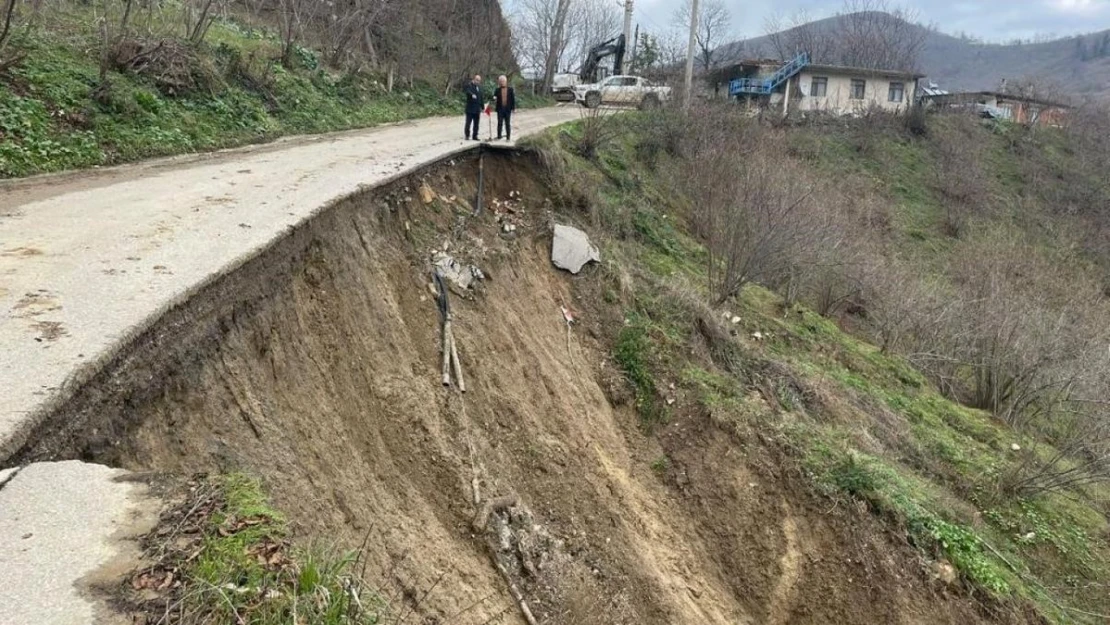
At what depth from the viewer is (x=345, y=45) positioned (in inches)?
779

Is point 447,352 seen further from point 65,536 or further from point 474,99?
point 474,99

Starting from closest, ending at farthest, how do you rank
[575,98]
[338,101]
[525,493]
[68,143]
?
[525,493]
[68,143]
[338,101]
[575,98]

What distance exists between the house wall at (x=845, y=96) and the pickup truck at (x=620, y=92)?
15448 millimetres

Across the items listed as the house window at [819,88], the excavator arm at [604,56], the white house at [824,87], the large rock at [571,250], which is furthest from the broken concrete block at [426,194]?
the house window at [819,88]

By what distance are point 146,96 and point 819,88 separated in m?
40.0

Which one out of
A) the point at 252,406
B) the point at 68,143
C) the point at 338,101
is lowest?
the point at 252,406

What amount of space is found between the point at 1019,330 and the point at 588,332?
A: 33.4ft

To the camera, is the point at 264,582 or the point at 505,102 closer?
the point at 264,582

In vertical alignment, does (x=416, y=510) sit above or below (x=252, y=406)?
below

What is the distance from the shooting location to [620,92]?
2892 centimetres

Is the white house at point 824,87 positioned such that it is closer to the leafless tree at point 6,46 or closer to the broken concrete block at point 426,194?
the broken concrete block at point 426,194

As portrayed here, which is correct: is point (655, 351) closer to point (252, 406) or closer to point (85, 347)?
point (252, 406)

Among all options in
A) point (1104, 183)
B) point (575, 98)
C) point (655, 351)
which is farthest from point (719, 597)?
point (1104, 183)

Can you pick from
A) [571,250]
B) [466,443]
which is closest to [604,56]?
[571,250]
